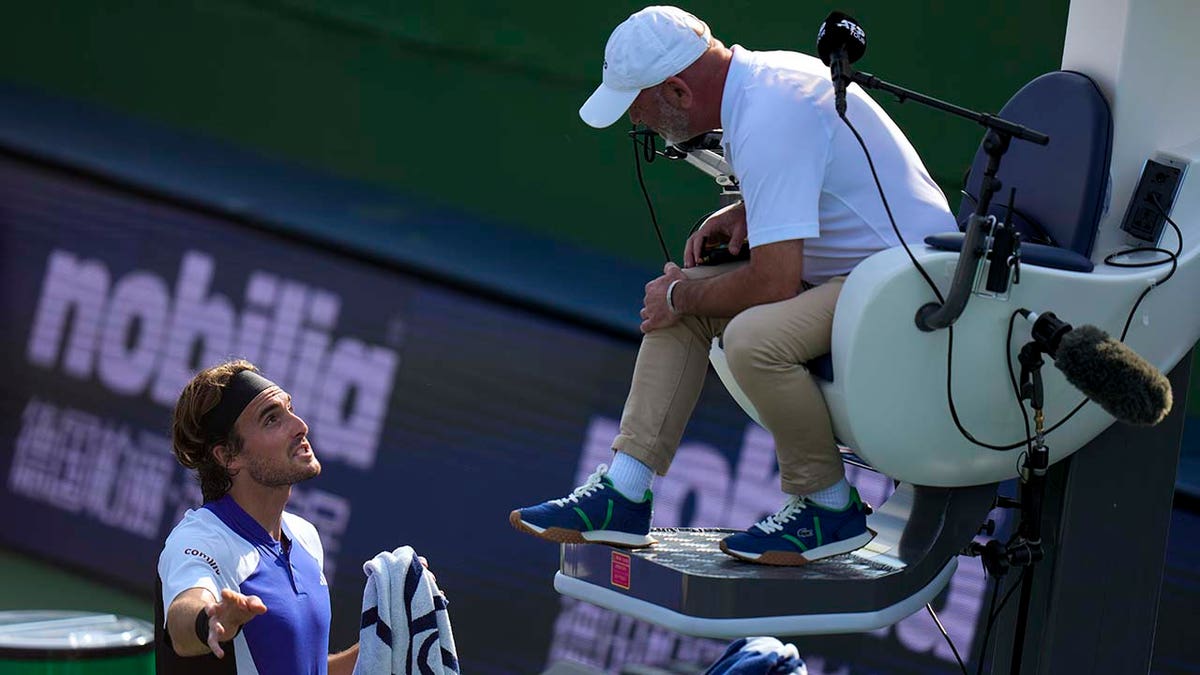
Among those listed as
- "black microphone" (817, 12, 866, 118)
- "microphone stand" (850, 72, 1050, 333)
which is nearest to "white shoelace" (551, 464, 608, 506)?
"microphone stand" (850, 72, 1050, 333)

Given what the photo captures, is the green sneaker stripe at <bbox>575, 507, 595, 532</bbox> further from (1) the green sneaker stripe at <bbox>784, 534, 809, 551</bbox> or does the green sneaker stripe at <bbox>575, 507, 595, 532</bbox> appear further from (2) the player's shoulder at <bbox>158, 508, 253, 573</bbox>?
(2) the player's shoulder at <bbox>158, 508, 253, 573</bbox>

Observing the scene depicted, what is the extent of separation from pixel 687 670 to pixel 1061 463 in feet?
5.66

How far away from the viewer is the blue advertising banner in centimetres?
437

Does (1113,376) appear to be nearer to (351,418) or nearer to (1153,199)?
(1153,199)

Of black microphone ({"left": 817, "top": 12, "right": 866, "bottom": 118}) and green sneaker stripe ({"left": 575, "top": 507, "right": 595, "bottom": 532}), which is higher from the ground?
black microphone ({"left": 817, "top": 12, "right": 866, "bottom": 118})

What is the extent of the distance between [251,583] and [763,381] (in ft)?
2.94

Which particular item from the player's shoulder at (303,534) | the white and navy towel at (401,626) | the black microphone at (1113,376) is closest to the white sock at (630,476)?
the white and navy towel at (401,626)

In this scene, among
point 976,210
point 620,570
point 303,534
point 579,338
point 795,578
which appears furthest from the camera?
point 579,338

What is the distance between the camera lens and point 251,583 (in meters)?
2.57

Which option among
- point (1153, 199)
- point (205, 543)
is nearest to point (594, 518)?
point (205, 543)

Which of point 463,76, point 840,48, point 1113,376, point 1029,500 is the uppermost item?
point 463,76

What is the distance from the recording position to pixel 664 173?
15.6 feet

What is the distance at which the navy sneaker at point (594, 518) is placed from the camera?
8.89 feet

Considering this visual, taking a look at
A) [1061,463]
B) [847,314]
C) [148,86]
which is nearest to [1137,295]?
[1061,463]
